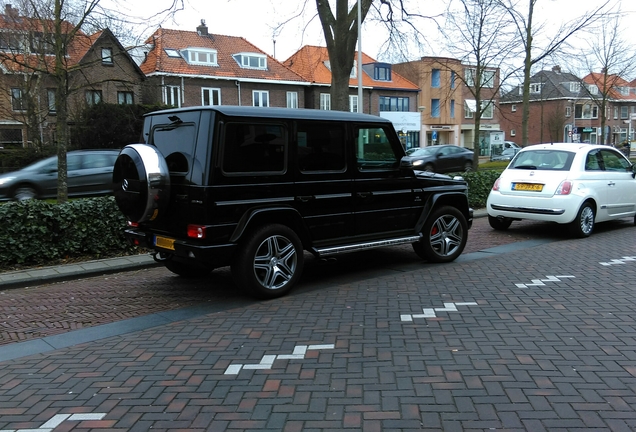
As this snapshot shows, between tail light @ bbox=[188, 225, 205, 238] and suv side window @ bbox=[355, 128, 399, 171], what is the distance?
2.23 m

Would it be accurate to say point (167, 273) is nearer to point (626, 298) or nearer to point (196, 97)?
point (626, 298)

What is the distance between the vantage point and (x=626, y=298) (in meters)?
5.60

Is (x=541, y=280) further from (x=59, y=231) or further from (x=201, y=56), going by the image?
(x=201, y=56)

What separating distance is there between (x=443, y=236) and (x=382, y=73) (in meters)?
43.9

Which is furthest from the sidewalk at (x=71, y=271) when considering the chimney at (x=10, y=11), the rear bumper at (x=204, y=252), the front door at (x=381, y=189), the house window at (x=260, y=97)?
the house window at (x=260, y=97)

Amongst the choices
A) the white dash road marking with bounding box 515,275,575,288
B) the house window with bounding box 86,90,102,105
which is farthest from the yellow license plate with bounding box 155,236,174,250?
the house window with bounding box 86,90,102,105

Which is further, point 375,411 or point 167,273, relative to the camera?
point 167,273

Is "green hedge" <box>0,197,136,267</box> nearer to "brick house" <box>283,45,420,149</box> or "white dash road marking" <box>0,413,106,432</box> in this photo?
"white dash road marking" <box>0,413,106,432</box>

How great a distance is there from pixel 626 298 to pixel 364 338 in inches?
121

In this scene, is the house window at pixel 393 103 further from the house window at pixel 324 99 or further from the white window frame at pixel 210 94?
the white window frame at pixel 210 94

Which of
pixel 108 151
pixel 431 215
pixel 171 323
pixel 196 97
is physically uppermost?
pixel 196 97

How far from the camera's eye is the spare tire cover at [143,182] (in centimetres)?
543

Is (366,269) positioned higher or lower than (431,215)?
lower

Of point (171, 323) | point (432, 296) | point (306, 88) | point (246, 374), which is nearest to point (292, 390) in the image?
point (246, 374)
